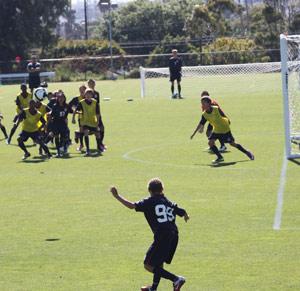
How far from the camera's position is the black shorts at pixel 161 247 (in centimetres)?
1138

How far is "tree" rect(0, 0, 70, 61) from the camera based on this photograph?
7612cm

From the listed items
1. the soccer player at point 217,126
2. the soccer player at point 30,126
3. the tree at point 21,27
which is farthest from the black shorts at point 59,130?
the tree at point 21,27

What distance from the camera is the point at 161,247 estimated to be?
1140cm

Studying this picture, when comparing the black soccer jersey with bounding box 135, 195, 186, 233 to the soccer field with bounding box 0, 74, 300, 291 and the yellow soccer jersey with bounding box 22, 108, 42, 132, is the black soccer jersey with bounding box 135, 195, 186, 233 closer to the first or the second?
the soccer field with bounding box 0, 74, 300, 291

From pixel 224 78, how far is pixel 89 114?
84.4 feet

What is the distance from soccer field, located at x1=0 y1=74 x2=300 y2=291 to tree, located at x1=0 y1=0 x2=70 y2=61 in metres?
45.1

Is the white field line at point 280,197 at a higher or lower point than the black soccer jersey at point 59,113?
lower

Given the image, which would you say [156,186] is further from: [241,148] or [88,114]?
[88,114]

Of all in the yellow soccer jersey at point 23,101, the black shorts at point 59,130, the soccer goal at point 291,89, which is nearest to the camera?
the soccer goal at point 291,89

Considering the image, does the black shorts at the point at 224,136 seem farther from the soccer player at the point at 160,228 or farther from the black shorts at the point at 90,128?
the soccer player at the point at 160,228

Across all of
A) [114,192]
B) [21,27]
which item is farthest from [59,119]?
[21,27]

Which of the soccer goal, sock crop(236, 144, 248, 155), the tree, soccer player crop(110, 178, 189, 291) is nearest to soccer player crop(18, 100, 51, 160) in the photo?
sock crop(236, 144, 248, 155)

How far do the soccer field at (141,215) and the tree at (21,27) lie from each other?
45.1 metres

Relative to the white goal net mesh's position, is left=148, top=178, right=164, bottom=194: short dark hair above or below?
above
